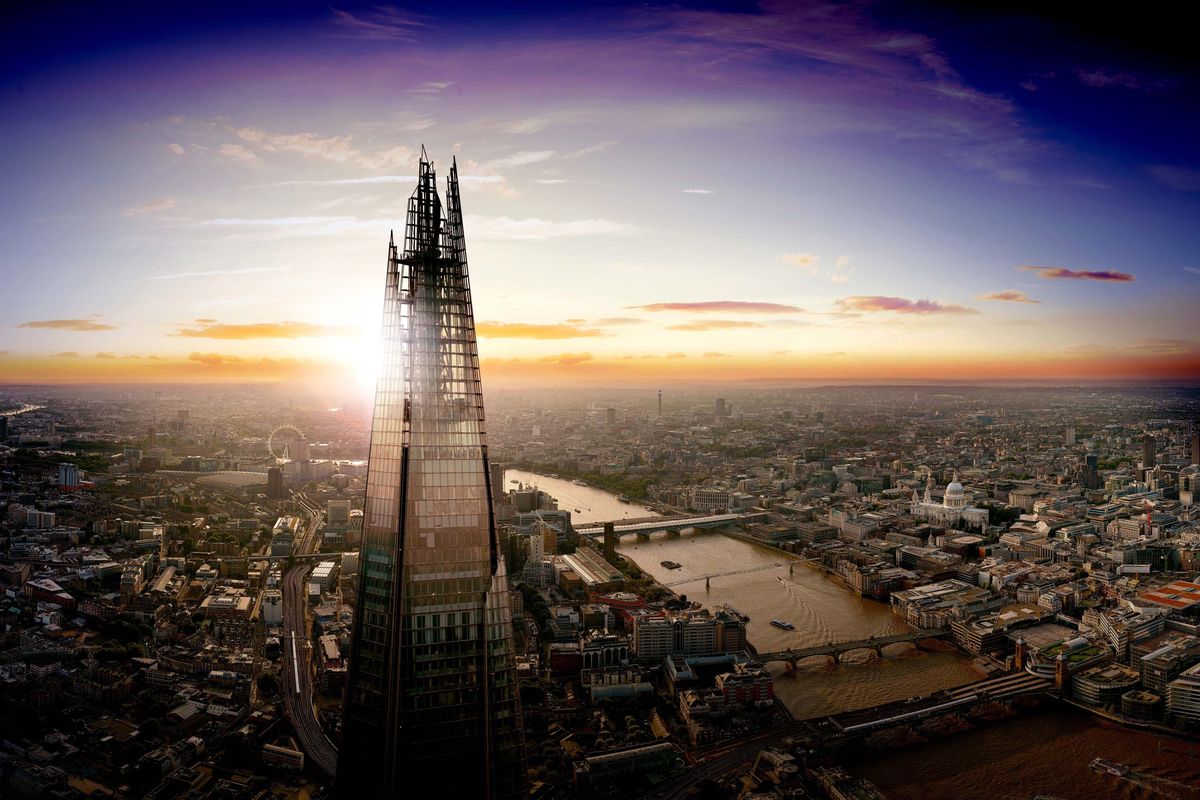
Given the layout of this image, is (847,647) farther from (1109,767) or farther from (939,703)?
(1109,767)

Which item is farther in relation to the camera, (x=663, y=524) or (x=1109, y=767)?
(x=663, y=524)

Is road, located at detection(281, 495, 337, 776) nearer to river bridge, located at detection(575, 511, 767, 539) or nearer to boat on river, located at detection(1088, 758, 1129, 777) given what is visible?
river bridge, located at detection(575, 511, 767, 539)

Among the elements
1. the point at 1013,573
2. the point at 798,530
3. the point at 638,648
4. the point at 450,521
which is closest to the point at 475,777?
the point at 450,521

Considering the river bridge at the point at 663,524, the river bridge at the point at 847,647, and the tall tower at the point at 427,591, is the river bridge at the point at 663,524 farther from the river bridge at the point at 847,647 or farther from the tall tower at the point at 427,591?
the tall tower at the point at 427,591

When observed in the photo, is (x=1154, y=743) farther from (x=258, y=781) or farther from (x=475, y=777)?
(x=258, y=781)

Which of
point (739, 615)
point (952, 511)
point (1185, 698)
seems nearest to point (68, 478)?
point (739, 615)

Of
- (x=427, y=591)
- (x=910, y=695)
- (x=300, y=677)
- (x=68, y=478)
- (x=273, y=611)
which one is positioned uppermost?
(x=427, y=591)
